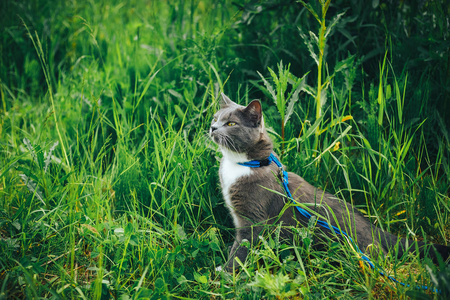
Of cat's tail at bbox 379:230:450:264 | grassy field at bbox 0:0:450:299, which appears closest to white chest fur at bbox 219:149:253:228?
grassy field at bbox 0:0:450:299

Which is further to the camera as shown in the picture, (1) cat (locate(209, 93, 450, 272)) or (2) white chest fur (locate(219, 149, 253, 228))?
(2) white chest fur (locate(219, 149, 253, 228))

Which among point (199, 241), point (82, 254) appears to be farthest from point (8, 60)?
point (199, 241)

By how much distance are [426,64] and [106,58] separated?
303 centimetres

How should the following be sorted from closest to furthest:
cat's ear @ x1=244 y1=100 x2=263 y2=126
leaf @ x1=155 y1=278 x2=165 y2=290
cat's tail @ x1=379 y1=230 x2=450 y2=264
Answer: leaf @ x1=155 y1=278 x2=165 y2=290 → cat's tail @ x1=379 y1=230 x2=450 y2=264 → cat's ear @ x1=244 y1=100 x2=263 y2=126

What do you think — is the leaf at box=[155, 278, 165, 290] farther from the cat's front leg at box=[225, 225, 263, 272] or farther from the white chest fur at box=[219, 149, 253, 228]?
the white chest fur at box=[219, 149, 253, 228]

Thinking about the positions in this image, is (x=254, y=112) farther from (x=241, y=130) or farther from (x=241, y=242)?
(x=241, y=242)

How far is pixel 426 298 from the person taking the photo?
53.4 inches

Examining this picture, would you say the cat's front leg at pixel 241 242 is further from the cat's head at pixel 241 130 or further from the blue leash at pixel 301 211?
the cat's head at pixel 241 130

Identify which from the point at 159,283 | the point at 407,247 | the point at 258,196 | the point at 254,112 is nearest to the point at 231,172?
the point at 258,196

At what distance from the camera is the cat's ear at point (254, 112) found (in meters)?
1.96

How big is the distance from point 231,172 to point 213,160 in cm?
43

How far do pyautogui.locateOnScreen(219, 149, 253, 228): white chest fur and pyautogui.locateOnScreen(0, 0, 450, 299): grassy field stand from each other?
187 mm

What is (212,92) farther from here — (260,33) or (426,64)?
(426,64)

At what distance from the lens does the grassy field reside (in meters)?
1.73
